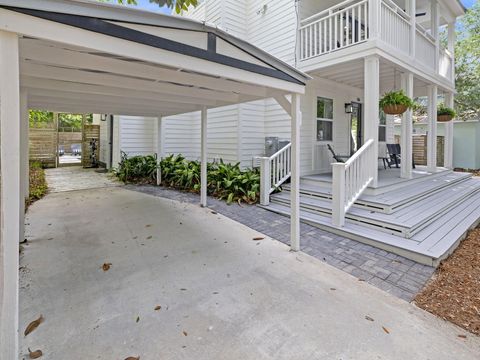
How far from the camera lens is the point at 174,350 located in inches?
77.4

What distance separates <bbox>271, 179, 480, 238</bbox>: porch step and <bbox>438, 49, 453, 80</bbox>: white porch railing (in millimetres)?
4542

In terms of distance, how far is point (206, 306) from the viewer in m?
2.51

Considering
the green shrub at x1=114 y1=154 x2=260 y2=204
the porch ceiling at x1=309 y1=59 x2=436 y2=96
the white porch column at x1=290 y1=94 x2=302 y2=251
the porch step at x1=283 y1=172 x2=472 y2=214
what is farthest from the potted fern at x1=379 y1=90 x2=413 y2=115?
the green shrub at x1=114 y1=154 x2=260 y2=204

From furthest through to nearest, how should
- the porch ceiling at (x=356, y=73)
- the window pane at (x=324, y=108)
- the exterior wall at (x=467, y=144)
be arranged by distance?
the exterior wall at (x=467, y=144)
the window pane at (x=324, y=108)
the porch ceiling at (x=356, y=73)

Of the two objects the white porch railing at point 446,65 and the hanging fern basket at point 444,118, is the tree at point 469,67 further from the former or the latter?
the hanging fern basket at point 444,118

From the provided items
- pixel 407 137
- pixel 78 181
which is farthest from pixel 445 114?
pixel 78 181

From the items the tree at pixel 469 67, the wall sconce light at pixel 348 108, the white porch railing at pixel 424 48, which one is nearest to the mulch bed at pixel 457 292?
the wall sconce light at pixel 348 108

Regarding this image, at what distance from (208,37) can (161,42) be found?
0.55 metres

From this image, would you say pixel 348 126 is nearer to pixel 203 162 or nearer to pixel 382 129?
pixel 382 129

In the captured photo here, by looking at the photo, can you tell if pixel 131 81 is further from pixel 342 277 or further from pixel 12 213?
pixel 342 277

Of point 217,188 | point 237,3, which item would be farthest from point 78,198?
point 237,3

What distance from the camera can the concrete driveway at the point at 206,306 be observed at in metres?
2.01

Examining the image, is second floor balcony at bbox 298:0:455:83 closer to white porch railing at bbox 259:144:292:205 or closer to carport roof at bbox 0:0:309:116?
white porch railing at bbox 259:144:292:205

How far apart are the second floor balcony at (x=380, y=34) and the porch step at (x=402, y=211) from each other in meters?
3.27
